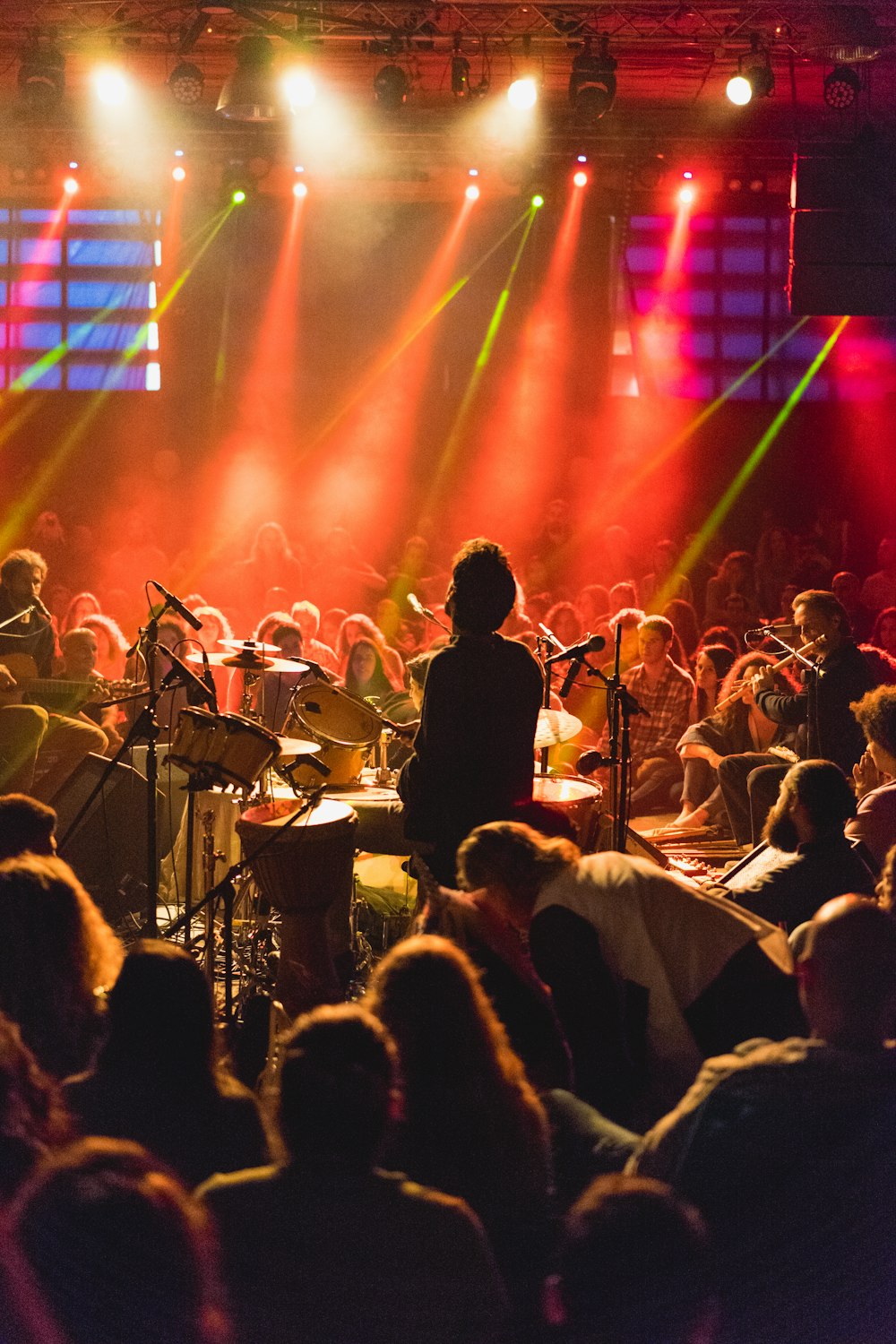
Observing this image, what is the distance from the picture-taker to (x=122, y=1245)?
1.81 meters

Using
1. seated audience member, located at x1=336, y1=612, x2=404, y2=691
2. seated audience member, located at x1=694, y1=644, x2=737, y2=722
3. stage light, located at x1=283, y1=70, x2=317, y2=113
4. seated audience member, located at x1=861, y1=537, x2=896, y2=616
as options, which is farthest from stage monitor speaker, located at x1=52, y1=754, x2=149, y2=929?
seated audience member, located at x1=861, y1=537, x2=896, y2=616

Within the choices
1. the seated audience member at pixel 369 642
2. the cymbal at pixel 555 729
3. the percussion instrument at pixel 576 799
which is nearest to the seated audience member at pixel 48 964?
the percussion instrument at pixel 576 799

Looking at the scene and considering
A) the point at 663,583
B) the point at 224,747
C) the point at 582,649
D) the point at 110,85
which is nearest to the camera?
the point at 224,747

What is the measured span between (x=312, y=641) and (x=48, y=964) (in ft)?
22.0

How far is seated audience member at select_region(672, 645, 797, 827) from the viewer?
8102 mm

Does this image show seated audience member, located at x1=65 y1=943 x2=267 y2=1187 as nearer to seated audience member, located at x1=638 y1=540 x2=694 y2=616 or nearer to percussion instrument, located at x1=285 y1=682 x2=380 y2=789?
percussion instrument, located at x1=285 y1=682 x2=380 y2=789

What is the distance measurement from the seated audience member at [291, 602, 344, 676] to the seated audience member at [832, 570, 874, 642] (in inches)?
166

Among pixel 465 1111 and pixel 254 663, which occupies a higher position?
pixel 254 663

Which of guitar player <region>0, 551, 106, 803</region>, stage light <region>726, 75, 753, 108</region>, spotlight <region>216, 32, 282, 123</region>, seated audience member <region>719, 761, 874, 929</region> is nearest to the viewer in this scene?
seated audience member <region>719, 761, 874, 929</region>

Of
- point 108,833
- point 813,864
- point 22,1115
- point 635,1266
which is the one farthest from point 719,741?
point 635,1266

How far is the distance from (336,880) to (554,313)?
10855 mm

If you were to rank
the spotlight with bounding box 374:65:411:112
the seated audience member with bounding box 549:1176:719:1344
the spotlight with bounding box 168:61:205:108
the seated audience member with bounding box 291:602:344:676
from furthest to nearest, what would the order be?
the spotlight with bounding box 374:65:411:112 < the spotlight with bounding box 168:61:205:108 < the seated audience member with bounding box 291:602:344:676 < the seated audience member with bounding box 549:1176:719:1344

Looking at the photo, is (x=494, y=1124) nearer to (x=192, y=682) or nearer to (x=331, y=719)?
(x=192, y=682)

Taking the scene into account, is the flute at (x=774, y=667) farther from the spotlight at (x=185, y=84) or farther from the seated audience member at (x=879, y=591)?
the spotlight at (x=185, y=84)
